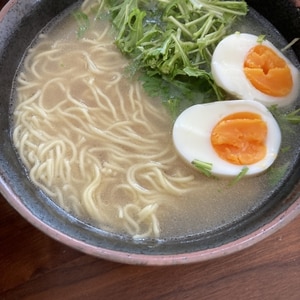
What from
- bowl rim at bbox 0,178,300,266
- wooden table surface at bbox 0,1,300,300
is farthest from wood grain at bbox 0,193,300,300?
bowl rim at bbox 0,178,300,266

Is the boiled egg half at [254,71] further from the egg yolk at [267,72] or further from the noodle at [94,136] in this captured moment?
the noodle at [94,136]

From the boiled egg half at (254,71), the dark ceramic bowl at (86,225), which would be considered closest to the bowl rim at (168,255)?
the dark ceramic bowl at (86,225)

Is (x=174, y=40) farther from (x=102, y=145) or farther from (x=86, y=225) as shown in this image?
(x=86, y=225)

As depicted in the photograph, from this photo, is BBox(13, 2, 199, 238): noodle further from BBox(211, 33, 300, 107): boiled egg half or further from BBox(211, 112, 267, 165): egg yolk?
BBox(211, 33, 300, 107): boiled egg half

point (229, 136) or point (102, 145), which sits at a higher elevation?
point (102, 145)

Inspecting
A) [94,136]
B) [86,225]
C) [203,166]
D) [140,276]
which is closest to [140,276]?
[140,276]

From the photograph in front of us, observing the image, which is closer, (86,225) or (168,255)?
(168,255)

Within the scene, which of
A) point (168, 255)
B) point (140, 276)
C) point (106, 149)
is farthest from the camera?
point (106, 149)

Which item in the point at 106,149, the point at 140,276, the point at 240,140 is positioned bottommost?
the point at 140,276
